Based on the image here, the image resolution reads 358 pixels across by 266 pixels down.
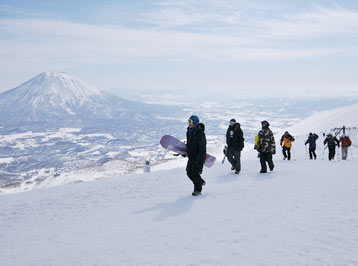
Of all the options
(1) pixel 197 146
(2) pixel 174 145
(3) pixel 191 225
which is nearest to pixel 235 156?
(2) pixel 174 145

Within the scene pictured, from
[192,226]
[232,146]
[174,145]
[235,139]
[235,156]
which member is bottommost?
[192,226]

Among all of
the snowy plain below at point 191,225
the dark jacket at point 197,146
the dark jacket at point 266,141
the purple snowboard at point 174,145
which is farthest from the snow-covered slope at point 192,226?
the dark jacket at point 266,141

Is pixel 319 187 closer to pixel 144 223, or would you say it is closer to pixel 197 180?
pixel 197 180

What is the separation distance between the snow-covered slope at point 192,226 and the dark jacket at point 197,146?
3.85 feet

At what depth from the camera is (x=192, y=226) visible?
21.4ft

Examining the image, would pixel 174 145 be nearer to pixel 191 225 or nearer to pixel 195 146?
pixel 195 146

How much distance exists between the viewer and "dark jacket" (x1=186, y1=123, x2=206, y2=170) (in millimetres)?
8852

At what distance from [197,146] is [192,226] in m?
2.98

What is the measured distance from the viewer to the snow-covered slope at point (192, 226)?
16.6ft

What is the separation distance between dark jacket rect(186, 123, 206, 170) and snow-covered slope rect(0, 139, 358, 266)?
1.17 metres

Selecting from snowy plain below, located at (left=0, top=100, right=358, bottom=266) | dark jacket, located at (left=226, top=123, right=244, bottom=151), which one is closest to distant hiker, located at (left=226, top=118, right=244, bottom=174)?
dark jacket, located at (left=226, top=123, right=244, bottom=151)

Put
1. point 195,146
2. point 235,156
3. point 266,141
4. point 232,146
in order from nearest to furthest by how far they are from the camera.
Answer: point 195,146 < point 266,141 < point 232,146 < point 235,156

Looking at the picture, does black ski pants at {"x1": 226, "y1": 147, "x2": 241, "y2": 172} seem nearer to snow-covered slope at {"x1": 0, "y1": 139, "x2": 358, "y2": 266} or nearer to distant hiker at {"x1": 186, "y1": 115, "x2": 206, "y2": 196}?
snow-covered slope at {"x1": 0, "y1": 139, "x2": 358, "y2": 266}

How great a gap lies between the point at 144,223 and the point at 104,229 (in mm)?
928
